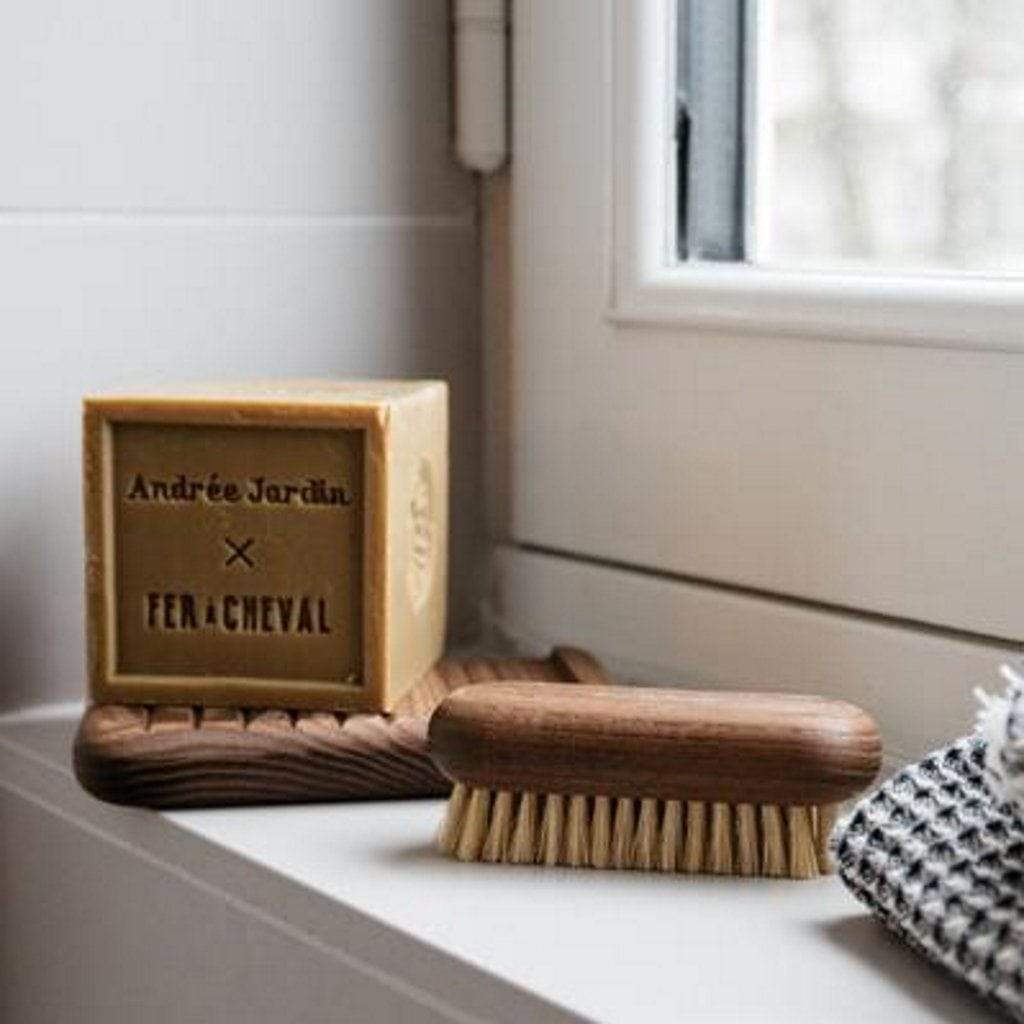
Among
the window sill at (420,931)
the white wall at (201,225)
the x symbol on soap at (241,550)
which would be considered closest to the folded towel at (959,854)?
the window sill at (420,931)

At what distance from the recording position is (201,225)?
87 centimetres

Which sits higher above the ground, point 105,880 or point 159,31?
point 159,31

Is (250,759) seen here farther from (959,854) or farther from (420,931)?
(959,854)

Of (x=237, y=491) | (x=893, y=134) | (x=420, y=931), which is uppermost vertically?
(x=893, y=134)

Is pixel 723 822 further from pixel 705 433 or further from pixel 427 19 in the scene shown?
pixel 427 19

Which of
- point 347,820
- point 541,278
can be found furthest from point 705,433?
point 347,820

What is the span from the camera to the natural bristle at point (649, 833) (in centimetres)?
65

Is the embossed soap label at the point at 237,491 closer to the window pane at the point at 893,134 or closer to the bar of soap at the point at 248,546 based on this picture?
the bar of soap at the point at 248,546

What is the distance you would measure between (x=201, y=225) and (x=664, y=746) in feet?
1.16

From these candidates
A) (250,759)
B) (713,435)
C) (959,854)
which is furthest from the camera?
(713,435)

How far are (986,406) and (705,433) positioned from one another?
0.15m

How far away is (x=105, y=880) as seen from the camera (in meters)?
0.78

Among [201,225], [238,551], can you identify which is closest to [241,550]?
[238,551]

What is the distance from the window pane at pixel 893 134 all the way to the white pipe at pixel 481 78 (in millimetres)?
139
